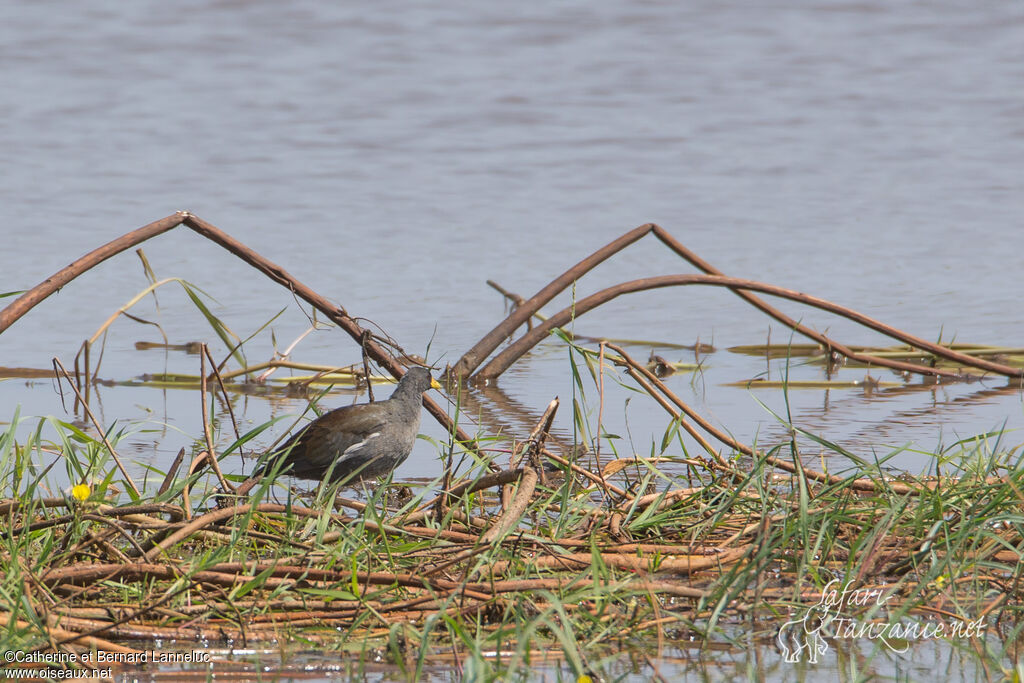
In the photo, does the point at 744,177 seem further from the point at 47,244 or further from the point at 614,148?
the point at 47,244

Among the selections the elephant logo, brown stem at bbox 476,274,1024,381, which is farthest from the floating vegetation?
brown stem at bbox 476,274,1024,381

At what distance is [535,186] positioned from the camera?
33.7ft

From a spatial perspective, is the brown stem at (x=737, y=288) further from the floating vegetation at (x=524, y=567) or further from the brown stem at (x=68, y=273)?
the brown stem at (x=68, y=273)

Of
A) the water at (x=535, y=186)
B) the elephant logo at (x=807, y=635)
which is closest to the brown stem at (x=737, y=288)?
the water at (x=535, y=186)

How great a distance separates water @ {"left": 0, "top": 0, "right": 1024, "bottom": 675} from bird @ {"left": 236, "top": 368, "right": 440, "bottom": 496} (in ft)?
1.27

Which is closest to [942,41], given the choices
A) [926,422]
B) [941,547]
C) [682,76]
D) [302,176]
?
[682,76]

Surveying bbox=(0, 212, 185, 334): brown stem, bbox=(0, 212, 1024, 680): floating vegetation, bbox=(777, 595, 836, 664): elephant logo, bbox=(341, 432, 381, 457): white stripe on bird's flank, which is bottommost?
bbox=(777, 595, 836, 664): elephant logo

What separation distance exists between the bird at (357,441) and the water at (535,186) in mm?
387

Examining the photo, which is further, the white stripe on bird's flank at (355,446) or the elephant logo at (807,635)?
the white stripe on bird's flank at (355,446)

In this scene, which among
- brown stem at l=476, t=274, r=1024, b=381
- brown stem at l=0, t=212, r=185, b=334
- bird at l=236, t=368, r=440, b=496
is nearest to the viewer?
brown stem at l=0, t=212, r=185, b=334

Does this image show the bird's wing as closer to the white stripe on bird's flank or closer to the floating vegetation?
the white stripe on bird's flank

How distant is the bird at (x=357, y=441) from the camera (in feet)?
15.3

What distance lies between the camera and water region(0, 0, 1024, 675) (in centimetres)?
689

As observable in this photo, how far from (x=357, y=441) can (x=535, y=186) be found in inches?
229
